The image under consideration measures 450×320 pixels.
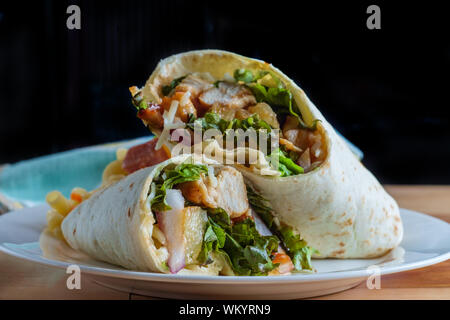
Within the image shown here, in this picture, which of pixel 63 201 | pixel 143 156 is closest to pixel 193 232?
pixel 143 156

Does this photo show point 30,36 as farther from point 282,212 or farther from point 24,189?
point 282,212

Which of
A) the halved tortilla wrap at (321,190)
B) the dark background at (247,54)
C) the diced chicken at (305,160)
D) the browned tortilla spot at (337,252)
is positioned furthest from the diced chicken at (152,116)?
the dark background at (247,54)

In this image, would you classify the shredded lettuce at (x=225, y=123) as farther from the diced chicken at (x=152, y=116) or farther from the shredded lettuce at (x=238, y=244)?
the shredded lettuce at (x=238, y=244)

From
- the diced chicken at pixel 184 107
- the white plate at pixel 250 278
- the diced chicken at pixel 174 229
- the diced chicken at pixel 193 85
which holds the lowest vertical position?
the white plate at pixel 250 278

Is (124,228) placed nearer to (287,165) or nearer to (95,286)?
(95,286)

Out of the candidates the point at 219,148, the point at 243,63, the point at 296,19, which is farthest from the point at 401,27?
the point at 219,148

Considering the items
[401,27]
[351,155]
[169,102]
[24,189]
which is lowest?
[24,189]

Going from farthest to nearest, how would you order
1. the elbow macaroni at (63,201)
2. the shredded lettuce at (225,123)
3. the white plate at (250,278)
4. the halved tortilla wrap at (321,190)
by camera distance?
the elbow macaroni at (63,201), the shredded lettuce at (225,123), the halved tortilla wrap at (321,190), the white plate at (250,278)
